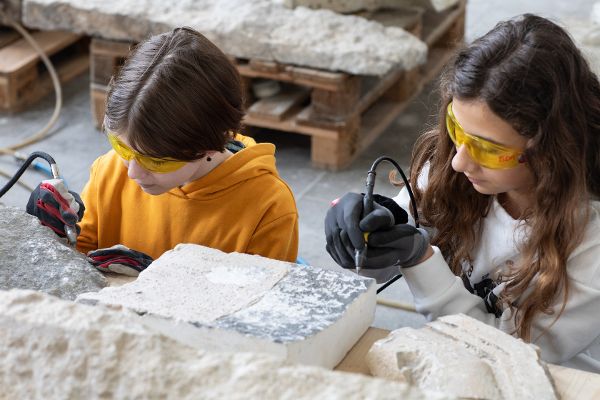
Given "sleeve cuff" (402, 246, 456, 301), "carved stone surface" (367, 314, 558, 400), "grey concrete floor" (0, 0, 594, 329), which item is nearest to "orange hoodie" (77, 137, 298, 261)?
"sleeve cuff" (402, 246, 456, 301)

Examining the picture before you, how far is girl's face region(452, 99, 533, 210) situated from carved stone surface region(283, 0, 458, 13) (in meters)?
2.69

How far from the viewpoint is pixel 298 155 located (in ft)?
15.0

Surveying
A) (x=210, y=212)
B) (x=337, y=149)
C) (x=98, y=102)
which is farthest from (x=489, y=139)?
(x=98, y=102)

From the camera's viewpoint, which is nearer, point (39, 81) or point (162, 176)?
point (162, 176)

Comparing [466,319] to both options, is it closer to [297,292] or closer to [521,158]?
[297,292]

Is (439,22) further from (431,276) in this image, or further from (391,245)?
(391,245)

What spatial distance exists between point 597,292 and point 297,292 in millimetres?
718

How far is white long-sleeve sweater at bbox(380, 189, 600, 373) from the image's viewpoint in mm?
1901

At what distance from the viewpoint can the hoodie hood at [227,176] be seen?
2.24 metres

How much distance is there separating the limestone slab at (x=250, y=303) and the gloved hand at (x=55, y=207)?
0.41 meters

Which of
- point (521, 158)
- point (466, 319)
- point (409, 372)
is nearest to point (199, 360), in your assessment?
point (409, 372)

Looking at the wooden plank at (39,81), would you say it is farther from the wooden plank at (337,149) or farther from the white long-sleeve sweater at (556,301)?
the white long-sleeve sweater at (556,301)

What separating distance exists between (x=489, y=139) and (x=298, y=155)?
2.83 metres

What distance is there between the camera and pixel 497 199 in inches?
83.6
